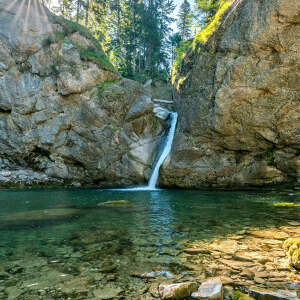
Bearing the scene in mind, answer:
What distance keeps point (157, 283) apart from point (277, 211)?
6781 mm

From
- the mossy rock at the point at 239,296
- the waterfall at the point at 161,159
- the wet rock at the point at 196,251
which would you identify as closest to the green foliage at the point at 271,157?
the waterfall at the point at 161,159

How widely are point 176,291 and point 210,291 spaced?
40cm

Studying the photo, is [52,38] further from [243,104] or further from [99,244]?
[99,244]

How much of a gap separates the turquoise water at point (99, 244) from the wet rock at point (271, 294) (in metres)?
1.11

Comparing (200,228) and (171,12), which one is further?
(171,12)

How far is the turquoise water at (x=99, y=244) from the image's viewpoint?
3.25 meters

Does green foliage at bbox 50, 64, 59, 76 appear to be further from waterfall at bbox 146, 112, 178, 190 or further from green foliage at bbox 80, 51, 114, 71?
waterfall at bbox 146, 112, 178, 190

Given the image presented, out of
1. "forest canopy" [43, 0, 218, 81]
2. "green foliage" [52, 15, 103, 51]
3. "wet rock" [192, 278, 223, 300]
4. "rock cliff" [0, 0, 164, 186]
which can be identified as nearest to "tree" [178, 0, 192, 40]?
"forest canopy" [43, 0, 218, 81]

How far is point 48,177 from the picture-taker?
68.4 feet

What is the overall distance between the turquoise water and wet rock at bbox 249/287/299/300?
3.63ft

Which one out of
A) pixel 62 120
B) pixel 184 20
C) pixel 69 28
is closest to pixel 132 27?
pixel 184 20

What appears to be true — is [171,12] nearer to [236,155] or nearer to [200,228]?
[236,155]

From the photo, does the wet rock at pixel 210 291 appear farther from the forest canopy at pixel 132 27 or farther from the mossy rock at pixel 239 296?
the forest canopy at pixel 132 27

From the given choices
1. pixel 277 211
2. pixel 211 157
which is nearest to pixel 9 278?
pixel 277 211
